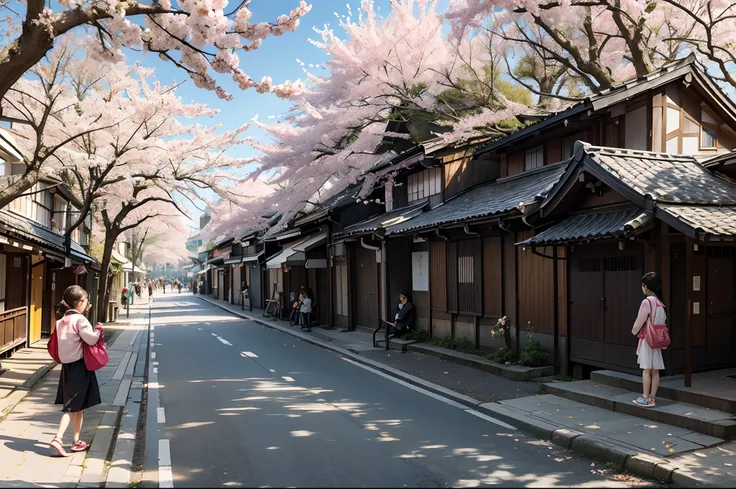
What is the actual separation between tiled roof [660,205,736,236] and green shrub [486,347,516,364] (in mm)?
5035

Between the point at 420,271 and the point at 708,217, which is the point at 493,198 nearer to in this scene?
the point at 420,271

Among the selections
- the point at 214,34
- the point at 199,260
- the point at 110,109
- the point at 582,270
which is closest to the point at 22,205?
the point at 110,109

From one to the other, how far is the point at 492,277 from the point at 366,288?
8.32 m

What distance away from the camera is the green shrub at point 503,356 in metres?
12.0

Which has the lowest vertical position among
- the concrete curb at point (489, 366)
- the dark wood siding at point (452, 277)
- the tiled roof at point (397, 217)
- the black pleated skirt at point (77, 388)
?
the concrete curb at point (489, 366)

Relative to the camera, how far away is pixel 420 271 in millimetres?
17531

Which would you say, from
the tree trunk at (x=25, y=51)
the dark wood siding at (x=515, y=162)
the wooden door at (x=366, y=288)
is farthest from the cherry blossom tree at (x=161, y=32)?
the wooden door at (x=366, y=288)

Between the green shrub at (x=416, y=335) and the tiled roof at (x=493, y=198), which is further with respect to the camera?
the green shrub at (x=416, y=335)

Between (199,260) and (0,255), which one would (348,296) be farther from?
(199,260)

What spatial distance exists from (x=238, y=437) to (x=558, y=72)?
55.3 ft

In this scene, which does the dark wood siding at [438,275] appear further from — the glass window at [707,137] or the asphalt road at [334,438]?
the glass window at [707,137]

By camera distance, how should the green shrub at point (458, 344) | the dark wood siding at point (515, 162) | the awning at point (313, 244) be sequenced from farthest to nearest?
the awning at point (313, 244) < the dark wood siding at point (515, 162) < the green shrub at point (458, 344)

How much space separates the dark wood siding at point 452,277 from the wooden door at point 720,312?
21.4ft

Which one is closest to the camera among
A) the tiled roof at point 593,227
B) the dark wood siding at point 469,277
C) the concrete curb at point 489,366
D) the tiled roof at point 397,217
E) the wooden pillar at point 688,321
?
the wooden pillar at point 688,321
